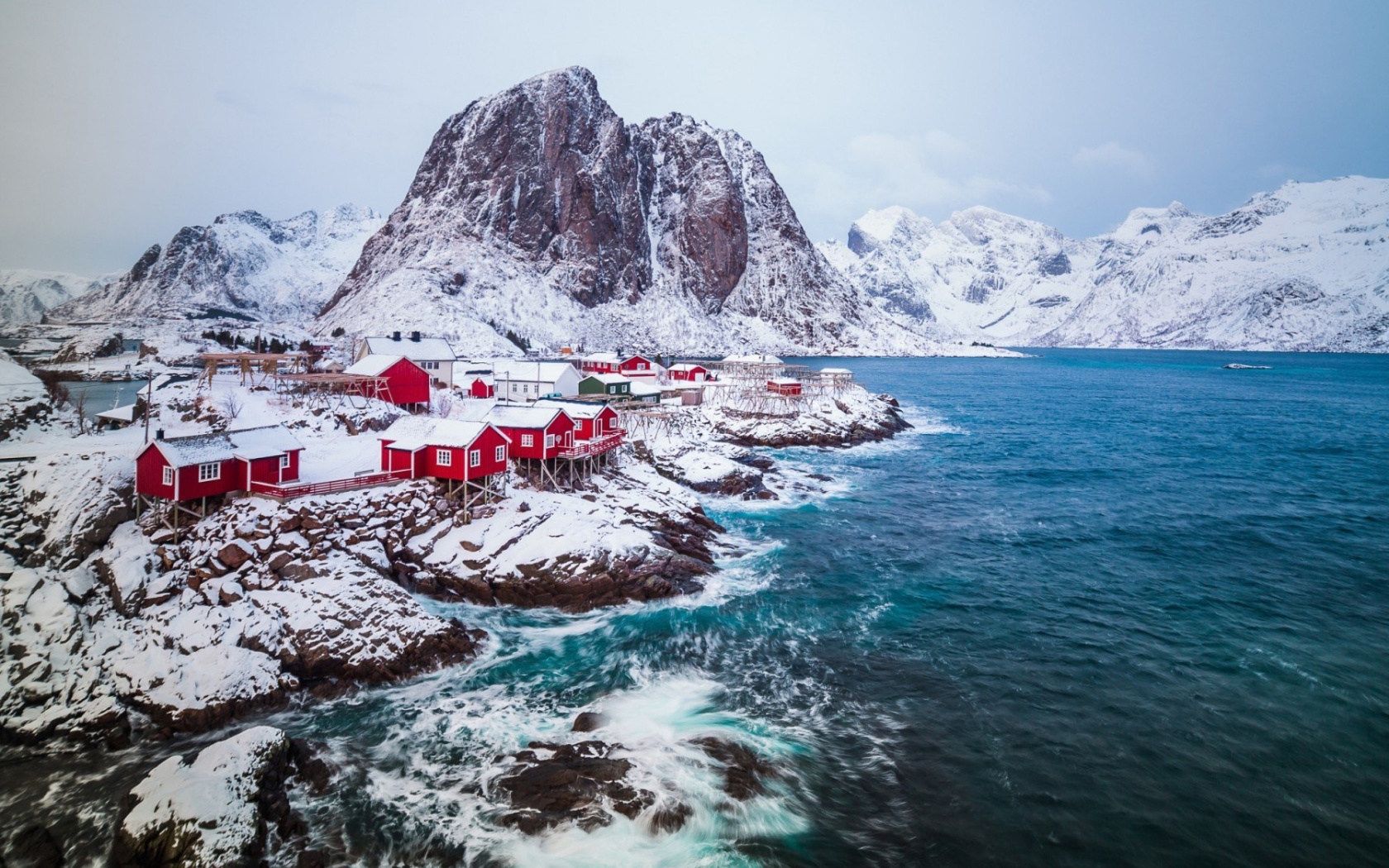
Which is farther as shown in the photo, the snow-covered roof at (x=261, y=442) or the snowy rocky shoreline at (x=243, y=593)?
the snow-covered roof at (x=261, y=442)

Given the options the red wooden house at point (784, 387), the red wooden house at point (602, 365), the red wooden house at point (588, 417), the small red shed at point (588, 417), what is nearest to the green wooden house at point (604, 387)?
the red wooden house at point (602, 365)

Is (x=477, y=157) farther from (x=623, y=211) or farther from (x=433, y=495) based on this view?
(x=433, y=495)

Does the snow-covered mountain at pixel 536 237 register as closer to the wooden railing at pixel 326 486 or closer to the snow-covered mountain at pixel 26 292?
the snow-covered mountain at pixel 26 292

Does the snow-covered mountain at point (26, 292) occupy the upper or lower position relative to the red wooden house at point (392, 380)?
upper

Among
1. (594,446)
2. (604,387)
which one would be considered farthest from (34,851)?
(604,387)

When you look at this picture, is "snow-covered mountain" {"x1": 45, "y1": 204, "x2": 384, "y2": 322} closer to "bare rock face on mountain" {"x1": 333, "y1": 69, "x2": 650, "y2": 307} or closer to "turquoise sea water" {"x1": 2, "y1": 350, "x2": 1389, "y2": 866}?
"bare rock face on mountain" {"x1": 333, "y1": 69, "x2": 650, "y2": 307}

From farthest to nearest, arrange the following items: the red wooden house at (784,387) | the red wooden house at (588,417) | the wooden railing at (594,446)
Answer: the red wooden house at (784,387) < the red wooden house at (588,417) < the wooden railing at (594,446)

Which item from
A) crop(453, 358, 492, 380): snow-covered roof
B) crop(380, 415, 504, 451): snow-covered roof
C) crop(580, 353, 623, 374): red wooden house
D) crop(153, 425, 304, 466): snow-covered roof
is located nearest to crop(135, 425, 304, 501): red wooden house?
crop(153, 425, 304, 466): snow-covered roof

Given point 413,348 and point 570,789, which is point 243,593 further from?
point 413,348
